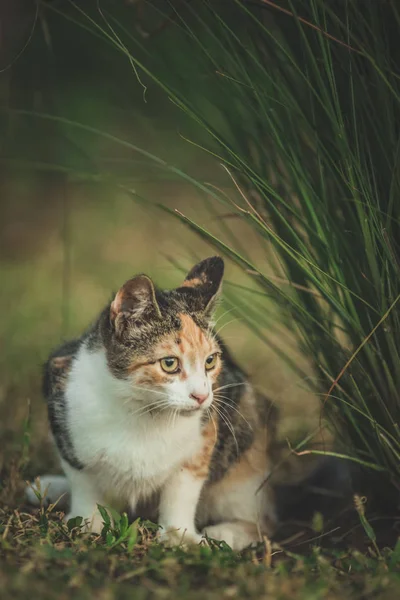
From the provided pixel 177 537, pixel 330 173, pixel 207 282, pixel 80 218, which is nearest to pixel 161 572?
pixel 177 537

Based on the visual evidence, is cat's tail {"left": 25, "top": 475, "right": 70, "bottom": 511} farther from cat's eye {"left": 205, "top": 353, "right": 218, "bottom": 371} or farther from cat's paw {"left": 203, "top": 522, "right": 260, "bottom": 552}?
cat's eye {"left": 205, "top": 353, "right": 218, "bottom": 371}

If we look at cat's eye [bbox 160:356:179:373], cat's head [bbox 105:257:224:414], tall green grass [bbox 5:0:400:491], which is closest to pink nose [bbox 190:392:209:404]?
cat's head [bbox 105:257:224:414]

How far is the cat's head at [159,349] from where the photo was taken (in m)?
2.48

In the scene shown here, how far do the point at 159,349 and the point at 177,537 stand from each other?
0.51 meters

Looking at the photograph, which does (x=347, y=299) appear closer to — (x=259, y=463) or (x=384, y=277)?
(x=384, y=277)

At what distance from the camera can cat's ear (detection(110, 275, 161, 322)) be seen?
2.50 meters

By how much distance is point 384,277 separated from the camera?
245 cm

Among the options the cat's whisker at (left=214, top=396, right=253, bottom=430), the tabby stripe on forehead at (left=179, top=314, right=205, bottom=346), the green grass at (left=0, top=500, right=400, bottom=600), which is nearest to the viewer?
the green grass at (left=0, top=500, right=400, bottom=600)

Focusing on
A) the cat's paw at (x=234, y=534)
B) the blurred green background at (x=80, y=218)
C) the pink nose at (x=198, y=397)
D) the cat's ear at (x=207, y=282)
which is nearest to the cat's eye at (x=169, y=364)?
the pink nose at (x=198, y=397)

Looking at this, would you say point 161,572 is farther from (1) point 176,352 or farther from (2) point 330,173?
(2) point 330,173

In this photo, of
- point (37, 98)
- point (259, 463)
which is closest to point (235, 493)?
point (259, 463)

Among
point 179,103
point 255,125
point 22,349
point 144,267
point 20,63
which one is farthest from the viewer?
point 20,63

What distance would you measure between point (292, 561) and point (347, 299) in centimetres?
71

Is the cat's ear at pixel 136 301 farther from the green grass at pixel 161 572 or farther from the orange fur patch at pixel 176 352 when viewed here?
the green grass at pixel 161 572
